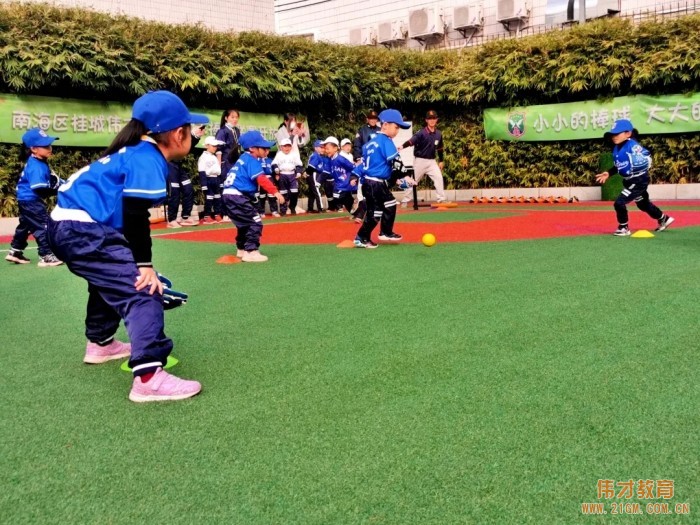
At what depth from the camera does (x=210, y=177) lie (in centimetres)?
1404

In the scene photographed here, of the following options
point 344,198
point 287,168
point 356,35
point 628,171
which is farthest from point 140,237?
point 356,35

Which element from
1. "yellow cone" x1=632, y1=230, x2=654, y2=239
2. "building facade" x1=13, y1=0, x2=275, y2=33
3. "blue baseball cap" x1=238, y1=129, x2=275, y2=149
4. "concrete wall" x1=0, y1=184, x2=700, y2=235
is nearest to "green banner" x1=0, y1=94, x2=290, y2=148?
"concrete wall" x1=0, y1=184, x2=700, y2=235

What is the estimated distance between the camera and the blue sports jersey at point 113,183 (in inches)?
131

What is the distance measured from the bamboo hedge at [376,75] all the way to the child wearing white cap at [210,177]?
1383 mm

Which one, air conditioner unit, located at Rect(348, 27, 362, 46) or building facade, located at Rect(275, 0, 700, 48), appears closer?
building facade, located at Rect(275, 0, 700, 48)

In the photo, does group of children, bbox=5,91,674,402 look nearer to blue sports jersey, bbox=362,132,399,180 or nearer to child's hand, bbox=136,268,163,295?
child's hand, bbox=136,268,163,295

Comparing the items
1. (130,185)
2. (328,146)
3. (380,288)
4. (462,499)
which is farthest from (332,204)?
(462,499)

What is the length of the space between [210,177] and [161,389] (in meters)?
11.2

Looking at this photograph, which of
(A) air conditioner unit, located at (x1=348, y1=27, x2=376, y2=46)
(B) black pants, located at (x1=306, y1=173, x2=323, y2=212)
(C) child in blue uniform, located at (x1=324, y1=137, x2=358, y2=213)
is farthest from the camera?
(A) air conditioner unit, located at (x1=348, y1=27, x2=376, y2=46)

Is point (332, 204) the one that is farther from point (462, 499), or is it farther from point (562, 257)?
point (462, 499)

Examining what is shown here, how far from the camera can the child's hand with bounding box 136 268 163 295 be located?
3.35m

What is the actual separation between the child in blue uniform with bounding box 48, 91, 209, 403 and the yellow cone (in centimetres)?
660

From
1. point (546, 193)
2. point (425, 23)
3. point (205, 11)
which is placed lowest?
point (546, 193)

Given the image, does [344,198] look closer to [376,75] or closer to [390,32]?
[376,75]
